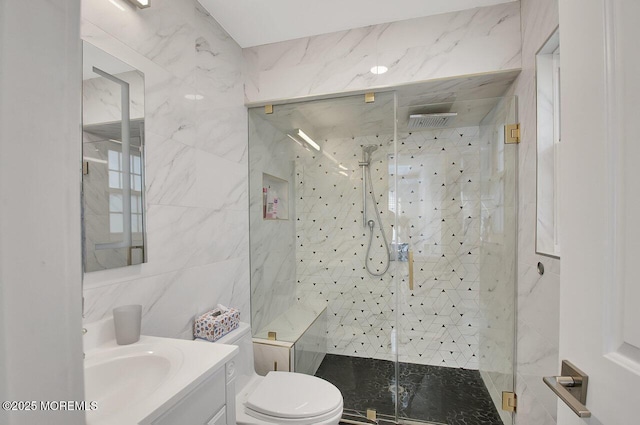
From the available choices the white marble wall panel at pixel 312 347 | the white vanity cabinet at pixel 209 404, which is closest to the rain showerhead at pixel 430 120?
the white marble wall panel at pixel 312 347

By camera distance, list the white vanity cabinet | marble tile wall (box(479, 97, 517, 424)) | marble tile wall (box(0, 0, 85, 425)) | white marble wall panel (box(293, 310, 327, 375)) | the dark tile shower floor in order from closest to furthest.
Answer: marble tile wall (box(0, 0, 85, 425))
the white vanity cabinet
marble tile wall (box(479, 97, 517, 424))
the dark tile shower floor
white marble wall panel (box(293, 310, 327, 375))

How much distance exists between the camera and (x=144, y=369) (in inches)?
39.1

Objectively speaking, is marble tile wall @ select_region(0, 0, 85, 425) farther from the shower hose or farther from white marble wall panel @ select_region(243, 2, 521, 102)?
the shower hose

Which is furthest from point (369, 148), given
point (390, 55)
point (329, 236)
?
point (329, 236)

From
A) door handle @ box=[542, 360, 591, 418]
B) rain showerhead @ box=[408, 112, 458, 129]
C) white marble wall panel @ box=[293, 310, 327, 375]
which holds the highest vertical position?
rain showerhead @ box=[408, 112, 458, 129]

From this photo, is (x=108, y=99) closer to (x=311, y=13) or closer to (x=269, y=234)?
(x=311, y=13)

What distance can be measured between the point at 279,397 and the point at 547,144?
189 centimetres

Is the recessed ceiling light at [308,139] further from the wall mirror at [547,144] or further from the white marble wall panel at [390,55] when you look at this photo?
the wall mirror at [547,144]

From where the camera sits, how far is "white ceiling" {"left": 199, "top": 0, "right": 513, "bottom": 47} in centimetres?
160

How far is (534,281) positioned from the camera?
145 cm

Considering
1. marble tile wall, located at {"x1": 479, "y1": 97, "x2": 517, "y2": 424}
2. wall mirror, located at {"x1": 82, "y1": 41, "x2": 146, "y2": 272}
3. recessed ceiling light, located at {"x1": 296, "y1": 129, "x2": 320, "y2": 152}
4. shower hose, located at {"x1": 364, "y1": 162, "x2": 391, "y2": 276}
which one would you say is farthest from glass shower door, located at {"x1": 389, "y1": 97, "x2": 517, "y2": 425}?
wall mirror, located at {"x1": 82, "y1": 41, "x2": 146, "y2": 272}

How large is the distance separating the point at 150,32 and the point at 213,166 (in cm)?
70

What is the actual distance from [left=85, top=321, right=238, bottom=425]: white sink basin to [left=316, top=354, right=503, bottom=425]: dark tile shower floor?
137 centimetres

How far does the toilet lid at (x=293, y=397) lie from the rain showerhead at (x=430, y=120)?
1940 mm
